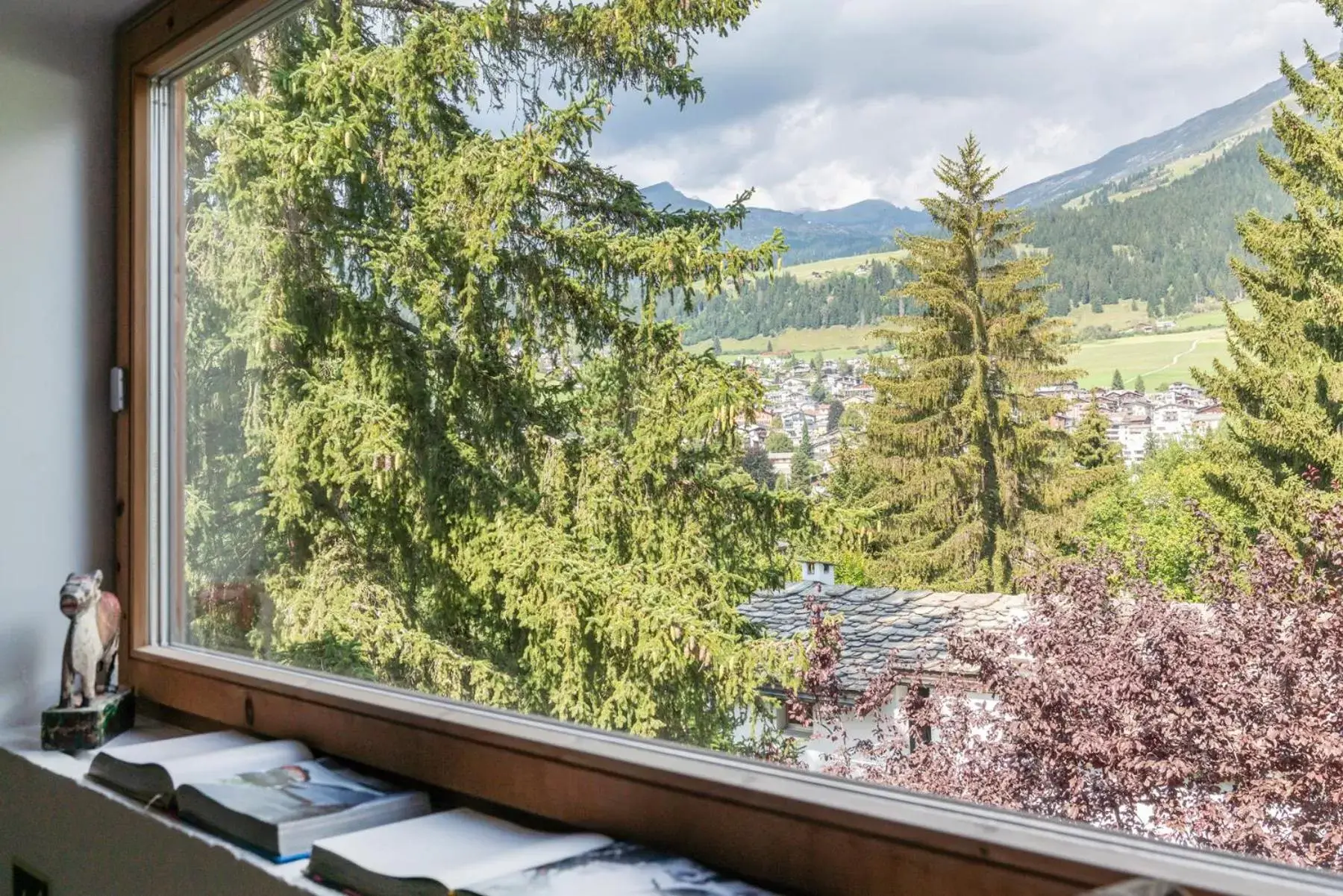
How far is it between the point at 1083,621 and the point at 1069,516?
3.6 inches

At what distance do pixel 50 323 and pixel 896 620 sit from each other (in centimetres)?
153

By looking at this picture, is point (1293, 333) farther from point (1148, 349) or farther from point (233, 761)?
point (233, 761)

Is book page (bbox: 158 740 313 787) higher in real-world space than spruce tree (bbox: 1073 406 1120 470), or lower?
lower

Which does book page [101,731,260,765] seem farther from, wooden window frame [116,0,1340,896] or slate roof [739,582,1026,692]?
slate roof [739,582,1026,692]

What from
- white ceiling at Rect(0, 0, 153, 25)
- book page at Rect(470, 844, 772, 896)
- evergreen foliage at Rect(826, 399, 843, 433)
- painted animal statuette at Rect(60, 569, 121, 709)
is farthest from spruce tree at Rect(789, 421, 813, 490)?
white ceiling at Rect(0, 0, 153, 25)

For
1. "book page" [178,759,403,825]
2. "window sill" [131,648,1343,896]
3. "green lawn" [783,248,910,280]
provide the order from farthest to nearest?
"book page" [178,759,403,825]
"green lawn" [783,248,910,280]
"window sill" [131,648,1343,896]

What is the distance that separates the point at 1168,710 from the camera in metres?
0.92

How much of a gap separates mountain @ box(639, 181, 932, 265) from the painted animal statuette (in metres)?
1.09

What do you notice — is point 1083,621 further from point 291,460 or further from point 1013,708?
point 291,460

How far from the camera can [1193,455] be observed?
90cm

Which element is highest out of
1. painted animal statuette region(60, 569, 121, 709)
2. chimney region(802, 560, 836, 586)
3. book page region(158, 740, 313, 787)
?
chimney region(802, 560, 836, 586)

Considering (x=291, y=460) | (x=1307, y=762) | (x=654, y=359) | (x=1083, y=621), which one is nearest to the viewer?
(x=1307, y=762)

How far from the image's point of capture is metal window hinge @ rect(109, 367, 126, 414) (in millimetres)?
1938

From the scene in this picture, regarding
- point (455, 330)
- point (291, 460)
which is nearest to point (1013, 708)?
point (455, 330)
